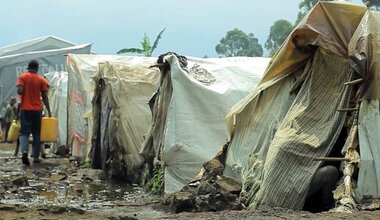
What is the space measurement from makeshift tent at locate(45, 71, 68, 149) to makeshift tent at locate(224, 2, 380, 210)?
1001 cm

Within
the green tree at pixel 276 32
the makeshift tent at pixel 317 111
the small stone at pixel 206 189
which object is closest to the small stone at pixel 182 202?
the small stone at pixel 206 189

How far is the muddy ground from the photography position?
5812 mm

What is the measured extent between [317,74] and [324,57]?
181 millimetres

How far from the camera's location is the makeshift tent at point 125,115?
442 inches

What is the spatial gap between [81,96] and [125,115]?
333 centimetres

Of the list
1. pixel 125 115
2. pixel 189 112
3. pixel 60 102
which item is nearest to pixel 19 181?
pixel 125 115

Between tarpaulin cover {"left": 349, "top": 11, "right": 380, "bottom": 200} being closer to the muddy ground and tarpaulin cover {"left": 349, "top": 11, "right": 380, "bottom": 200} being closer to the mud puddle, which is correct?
the muddy ground

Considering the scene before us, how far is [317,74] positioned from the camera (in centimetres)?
683

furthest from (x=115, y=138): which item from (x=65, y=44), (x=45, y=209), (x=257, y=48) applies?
(x=257, y=48)

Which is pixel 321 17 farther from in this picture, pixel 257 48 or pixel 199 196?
pixel 257 48

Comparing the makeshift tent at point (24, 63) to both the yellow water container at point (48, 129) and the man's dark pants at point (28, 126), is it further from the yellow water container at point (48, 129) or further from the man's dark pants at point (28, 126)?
the man's dark pants at point (28, 126)

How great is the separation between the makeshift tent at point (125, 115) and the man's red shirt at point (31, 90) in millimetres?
1475

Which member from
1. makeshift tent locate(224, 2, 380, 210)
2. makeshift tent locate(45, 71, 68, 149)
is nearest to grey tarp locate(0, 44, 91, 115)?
makeshift tent locate(45, 71, 68, 149)

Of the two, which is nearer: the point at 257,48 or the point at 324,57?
the point at 324,57
